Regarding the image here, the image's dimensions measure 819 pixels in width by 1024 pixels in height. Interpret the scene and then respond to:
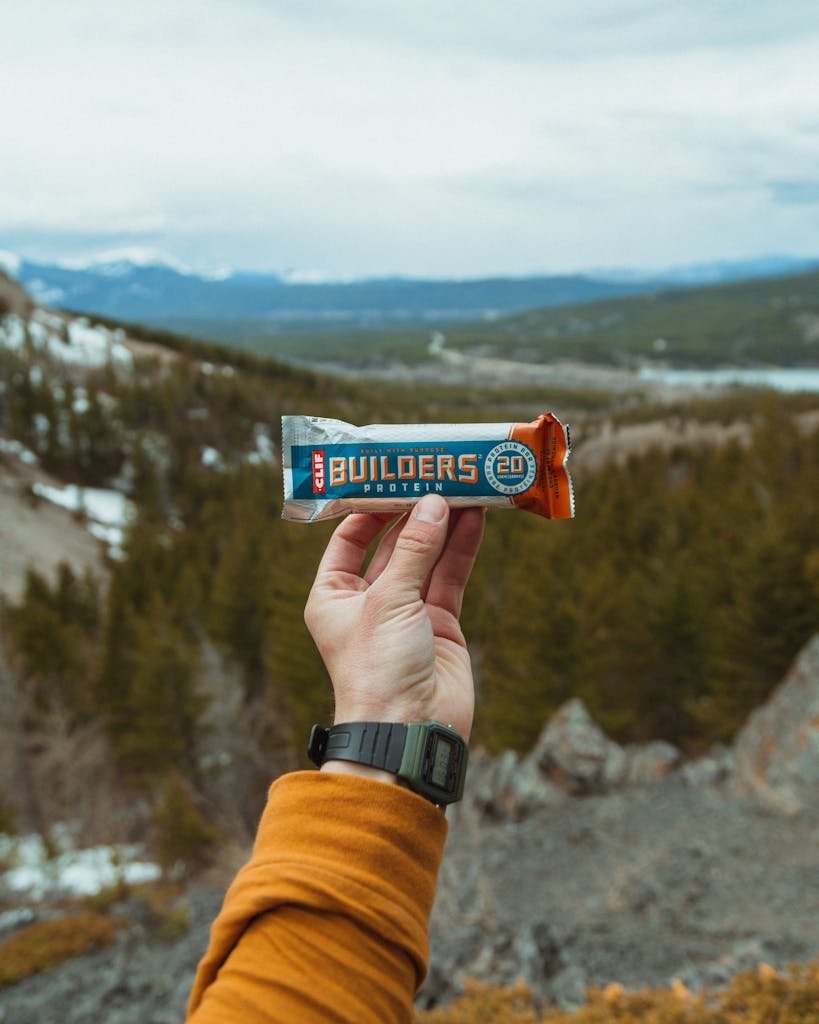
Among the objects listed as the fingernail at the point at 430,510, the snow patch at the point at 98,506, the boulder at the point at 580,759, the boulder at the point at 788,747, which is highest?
the fingernail at the point at 430,510

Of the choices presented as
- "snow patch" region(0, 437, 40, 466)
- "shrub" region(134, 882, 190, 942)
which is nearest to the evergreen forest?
"shrub" region(134, 882, 190, 942)

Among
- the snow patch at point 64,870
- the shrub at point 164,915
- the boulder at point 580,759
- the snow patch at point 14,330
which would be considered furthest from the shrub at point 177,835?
the snow patch at point 14,330

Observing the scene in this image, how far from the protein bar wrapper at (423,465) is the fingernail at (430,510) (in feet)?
1.81

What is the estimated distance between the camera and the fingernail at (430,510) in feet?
8.87

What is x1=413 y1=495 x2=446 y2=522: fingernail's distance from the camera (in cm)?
270

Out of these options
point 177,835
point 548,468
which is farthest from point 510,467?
point 177,835

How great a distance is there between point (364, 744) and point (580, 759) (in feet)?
54.2

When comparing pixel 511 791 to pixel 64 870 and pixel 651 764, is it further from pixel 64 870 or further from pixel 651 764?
pixel 64 870

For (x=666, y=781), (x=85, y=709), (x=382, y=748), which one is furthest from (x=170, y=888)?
(x=382, y=748)

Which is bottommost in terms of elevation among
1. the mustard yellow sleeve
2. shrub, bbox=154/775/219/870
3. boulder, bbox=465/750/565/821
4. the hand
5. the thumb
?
shrub, bbox=154/775/219/870

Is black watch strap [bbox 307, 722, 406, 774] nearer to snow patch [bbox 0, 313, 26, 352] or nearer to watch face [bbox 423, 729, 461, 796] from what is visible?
watch face [bbox 423, 729, 461, 796]

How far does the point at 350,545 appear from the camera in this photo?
9.96 ft

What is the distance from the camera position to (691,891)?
1113 centimetres

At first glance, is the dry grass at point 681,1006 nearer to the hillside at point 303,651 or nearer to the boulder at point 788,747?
the hillside at point 303,651
